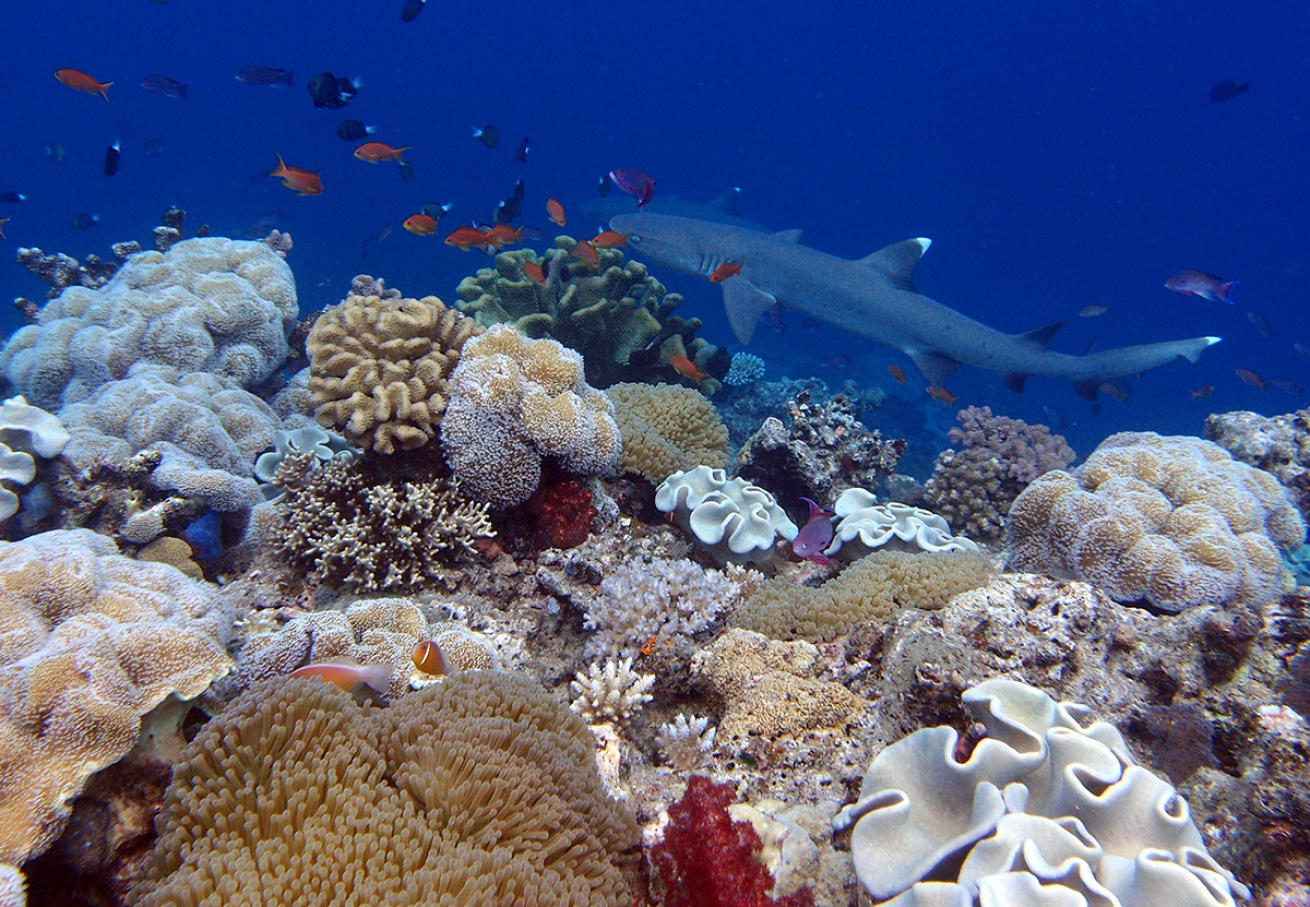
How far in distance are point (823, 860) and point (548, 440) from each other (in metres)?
2.84

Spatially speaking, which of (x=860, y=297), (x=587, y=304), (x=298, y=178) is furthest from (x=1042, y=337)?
(x=298, y=178)

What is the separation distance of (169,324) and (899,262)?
9.00 metres

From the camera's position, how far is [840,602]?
139 inches

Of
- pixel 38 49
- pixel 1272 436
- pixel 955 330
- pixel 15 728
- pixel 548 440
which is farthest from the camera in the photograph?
pixel 38 49

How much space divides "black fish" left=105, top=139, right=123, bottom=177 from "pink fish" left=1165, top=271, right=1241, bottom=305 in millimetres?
17364

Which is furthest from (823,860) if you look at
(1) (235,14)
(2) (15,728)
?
(1) (235,14)

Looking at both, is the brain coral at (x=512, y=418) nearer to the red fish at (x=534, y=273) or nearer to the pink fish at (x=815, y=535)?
the pink fish at (x=815, y=535)

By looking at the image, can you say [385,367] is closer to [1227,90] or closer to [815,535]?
[815,535]

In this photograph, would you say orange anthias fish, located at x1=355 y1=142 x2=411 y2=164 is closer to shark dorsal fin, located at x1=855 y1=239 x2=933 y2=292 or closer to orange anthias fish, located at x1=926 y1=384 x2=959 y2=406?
shark dorsal fin, located at x1=855 y1=239 x2=933 y2=292

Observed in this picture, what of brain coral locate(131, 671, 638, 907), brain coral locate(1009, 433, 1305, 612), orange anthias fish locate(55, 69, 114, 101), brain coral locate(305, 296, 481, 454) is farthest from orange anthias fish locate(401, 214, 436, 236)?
brain coral locate(1009, 433, 1305, 612)

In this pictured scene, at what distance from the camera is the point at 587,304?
8.26 meters

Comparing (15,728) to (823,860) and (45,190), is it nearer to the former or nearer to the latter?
(823,860)

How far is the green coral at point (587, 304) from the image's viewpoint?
7.99 metres

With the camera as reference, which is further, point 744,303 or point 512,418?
point 744,303
